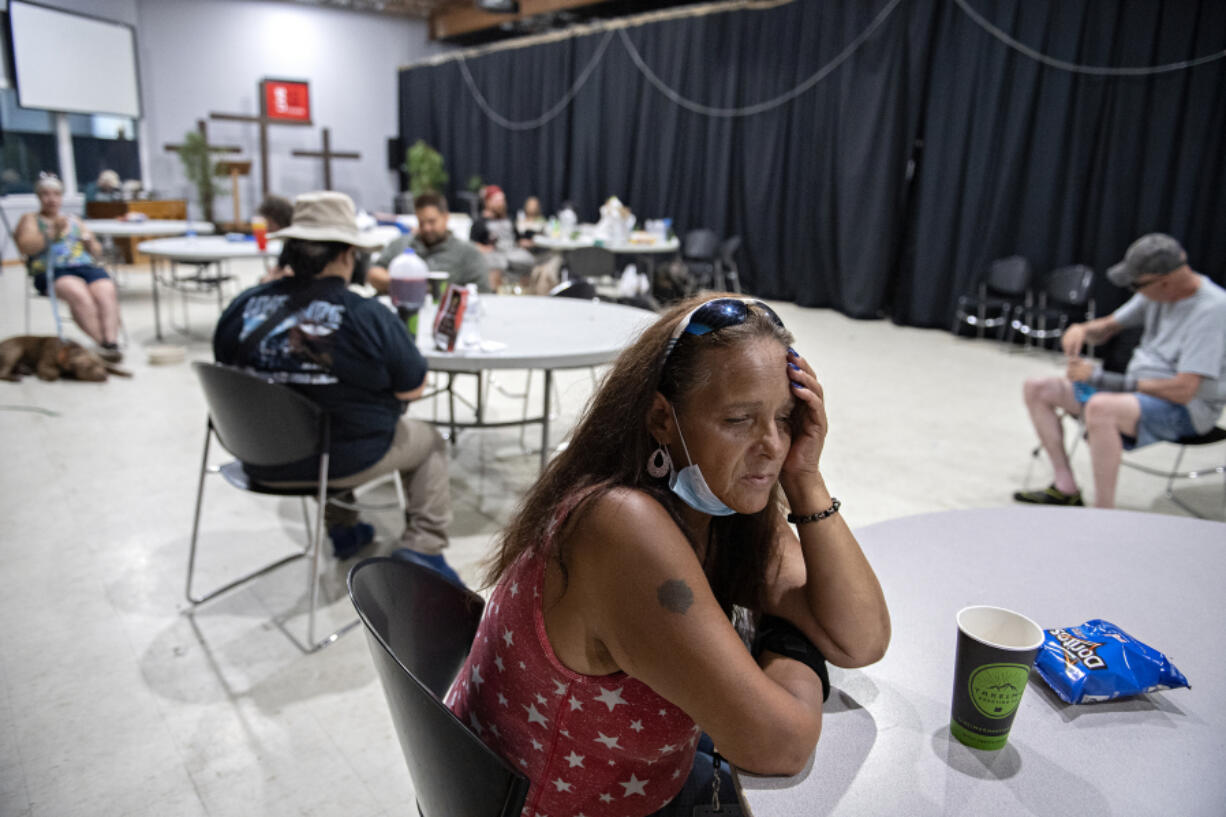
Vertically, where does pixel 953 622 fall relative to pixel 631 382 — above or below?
below

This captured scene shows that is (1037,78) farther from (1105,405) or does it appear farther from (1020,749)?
(1020,749)

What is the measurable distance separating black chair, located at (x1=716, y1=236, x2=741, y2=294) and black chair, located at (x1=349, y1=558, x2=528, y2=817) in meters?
7.69

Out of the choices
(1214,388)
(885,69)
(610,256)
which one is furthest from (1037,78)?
(1214,388)

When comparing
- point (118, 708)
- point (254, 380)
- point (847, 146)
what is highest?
point (847, 146)

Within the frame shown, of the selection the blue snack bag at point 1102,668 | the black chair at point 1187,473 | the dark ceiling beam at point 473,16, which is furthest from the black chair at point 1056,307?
the dark ceiling beam at point 473,16

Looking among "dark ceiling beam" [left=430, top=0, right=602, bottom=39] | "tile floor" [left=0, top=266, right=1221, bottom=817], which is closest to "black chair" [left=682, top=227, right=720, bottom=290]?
→ "tile floor" [left=0, top=266, right=1221, bottom=817]

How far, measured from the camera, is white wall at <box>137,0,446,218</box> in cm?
1227

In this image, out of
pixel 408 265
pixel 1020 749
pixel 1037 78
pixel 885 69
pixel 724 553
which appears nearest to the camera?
pixel 1020 749

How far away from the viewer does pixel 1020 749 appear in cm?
89

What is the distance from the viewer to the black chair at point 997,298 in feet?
22.4

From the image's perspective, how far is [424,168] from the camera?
13.0 metres

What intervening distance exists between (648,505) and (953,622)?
511 mm

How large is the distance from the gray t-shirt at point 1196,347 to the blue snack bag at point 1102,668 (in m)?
2.54

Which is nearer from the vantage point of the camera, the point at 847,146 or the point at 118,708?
the point at 118,708
